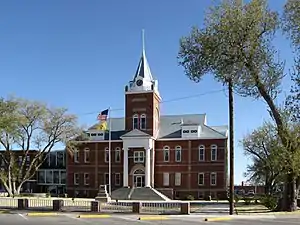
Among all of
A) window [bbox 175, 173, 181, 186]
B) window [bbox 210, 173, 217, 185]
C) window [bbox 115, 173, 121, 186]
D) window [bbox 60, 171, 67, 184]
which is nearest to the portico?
window [bbox 115, 173, 121, 186]

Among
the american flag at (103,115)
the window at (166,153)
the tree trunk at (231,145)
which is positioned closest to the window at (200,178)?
the window at (166,153)

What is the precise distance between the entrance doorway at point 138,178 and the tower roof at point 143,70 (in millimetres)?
14298

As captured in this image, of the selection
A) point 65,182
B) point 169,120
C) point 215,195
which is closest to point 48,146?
point 65,182

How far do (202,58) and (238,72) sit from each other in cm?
280

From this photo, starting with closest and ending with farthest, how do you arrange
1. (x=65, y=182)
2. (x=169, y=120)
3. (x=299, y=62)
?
(x=299, y=62)
(x=169, y=120)
(x=65, y=182)

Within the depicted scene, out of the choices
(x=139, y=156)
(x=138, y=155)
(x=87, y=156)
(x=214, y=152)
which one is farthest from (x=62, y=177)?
(x=214, y=152)

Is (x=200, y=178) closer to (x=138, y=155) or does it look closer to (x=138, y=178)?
(x=138, y=178)

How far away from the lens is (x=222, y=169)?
69188 mm

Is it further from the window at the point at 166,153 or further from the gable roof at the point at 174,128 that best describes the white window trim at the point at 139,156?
the window at the point at 166,153

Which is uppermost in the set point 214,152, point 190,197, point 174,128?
point 174,128

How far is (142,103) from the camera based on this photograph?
238 feet

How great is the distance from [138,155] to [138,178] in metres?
3.42

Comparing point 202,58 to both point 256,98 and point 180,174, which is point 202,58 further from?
point 180,174

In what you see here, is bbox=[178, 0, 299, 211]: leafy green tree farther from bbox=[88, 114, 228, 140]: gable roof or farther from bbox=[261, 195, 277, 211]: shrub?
bbox=[88, 114, 228, 140]: gable roof
